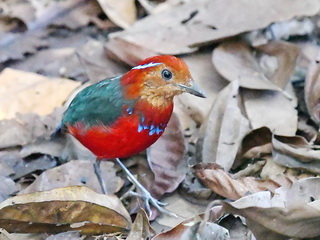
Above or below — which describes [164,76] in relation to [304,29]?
above

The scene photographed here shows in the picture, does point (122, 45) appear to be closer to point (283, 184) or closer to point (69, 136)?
point (69, 136)

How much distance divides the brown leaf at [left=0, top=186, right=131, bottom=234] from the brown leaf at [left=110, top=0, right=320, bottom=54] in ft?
5.61

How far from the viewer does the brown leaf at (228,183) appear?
4.01 metres

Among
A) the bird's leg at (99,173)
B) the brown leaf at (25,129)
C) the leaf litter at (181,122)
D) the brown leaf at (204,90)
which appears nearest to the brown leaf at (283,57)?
the leaf litter at (181,122)

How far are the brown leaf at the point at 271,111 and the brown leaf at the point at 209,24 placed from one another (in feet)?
1.92

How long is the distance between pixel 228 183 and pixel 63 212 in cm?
95

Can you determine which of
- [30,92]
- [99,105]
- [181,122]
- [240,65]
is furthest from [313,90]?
[30,92]

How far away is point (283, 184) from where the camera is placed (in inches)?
160

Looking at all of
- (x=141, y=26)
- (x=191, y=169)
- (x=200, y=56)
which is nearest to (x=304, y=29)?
(x=200, y=56)

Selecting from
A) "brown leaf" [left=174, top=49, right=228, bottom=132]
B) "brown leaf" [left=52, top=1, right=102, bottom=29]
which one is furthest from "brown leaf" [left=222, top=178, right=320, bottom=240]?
"brown leaf" [left=52, top=1, right=102, bottom=29]

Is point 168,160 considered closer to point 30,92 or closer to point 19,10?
point 30,92

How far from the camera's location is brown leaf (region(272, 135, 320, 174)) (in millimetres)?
4156

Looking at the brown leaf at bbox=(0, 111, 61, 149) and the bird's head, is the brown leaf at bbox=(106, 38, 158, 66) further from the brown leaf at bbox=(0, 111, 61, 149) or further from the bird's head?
the bird's head

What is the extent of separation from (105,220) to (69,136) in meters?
1.10
